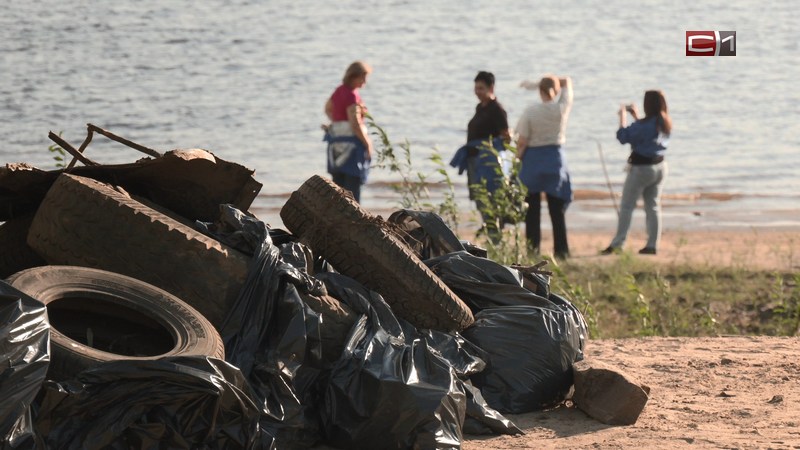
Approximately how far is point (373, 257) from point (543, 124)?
627cm

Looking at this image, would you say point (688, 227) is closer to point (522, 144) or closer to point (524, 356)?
point (522, 144)

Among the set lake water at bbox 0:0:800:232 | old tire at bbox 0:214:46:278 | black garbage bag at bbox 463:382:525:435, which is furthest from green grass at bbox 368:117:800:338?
lake water at bbox 0:0:800:232

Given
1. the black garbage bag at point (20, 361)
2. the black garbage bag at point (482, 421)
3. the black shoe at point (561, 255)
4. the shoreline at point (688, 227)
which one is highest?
the black garbage bag at point (20, 361)

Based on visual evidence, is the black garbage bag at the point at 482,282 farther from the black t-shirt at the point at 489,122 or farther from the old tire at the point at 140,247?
the black t-shirt at the point at 489,122

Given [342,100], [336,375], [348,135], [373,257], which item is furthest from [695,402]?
[342,100]

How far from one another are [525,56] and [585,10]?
43.3 ft

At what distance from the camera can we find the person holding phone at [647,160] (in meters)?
12.6

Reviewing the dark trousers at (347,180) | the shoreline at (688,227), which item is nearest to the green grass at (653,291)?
the shoreline at (688,227)

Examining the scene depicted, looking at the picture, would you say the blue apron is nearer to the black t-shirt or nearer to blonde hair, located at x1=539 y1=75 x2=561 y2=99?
the black t-shirt

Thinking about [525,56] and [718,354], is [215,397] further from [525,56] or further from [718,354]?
[525,56]

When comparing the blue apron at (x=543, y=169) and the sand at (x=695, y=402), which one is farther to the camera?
the blue apron at (x=543, y=169)

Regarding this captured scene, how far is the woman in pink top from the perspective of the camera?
1238 cm

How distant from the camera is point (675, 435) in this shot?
576 cm

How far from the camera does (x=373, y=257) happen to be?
618cm
